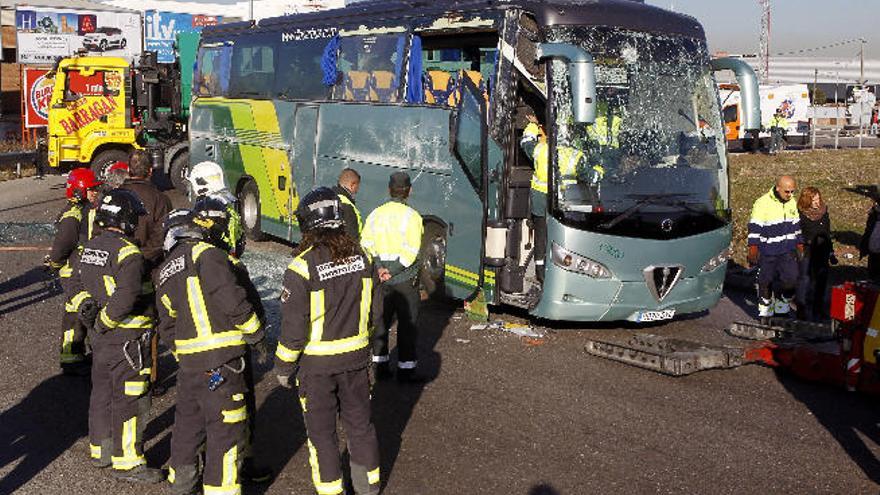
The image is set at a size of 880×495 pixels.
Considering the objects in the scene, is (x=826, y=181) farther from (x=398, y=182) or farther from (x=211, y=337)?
(x=211, y=337)

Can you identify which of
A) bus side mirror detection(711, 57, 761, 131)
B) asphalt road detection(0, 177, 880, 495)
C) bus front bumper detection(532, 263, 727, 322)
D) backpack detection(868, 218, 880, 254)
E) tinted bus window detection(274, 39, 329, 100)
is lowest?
asphalt road detection(0, 177, 880, 495)

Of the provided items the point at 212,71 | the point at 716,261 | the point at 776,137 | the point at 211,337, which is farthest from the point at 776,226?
the point at 776,137

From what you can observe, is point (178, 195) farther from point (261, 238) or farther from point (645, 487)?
point (645, 487)

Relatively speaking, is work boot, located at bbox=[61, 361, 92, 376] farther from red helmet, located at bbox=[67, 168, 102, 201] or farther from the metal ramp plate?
the metal ramp plate

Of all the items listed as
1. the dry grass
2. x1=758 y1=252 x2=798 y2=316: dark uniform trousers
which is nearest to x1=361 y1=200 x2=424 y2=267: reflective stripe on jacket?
x1=758 y1=252 x2=798 y2=316: dark uniform trousers

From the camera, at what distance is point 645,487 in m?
6.32

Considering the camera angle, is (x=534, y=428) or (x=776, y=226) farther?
(x=776, y=226)

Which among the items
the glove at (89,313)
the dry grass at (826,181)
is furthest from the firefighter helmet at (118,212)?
the dry grass at (826,181)

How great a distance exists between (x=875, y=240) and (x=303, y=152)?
733cm

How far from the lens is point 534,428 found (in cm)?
743

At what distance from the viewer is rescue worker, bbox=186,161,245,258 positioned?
19.4 ft

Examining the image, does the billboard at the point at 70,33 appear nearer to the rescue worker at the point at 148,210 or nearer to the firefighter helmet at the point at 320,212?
the rescue worker at the point at 148,210

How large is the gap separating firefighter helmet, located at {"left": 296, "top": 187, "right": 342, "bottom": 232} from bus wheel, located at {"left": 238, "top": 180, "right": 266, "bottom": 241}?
1001 centimetres

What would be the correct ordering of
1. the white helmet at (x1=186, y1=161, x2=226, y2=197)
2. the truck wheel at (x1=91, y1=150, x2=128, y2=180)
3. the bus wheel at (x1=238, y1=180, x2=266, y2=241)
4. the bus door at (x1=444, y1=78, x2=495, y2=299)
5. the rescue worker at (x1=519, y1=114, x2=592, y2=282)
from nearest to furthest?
the white helmet at (x1=186, y1=161, x2=226, y2=197)
the rescue worker at (x1=519, y1=114, x2=592, y2=282)
the bus door at (x1=444, y1=78, x2=495, y2=299)
the bus wheel at (x1=238, y1=180, x2=266, y2=241)
the truck wheel at (x1=91, y1=150, x2=128, y2=180)
